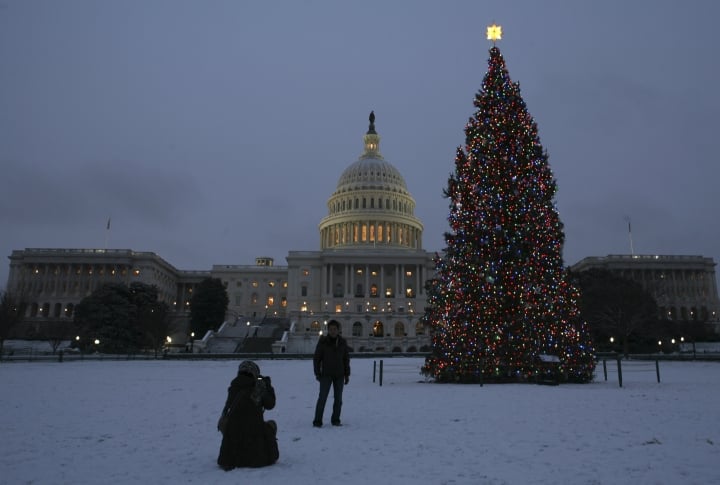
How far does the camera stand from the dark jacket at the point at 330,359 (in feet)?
42.3

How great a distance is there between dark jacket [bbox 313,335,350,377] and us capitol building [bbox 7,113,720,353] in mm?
77510

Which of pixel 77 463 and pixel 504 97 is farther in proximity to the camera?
pixel 504 97

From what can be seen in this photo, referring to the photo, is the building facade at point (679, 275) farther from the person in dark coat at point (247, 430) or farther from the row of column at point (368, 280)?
the person in dark coat at point (247, 430)

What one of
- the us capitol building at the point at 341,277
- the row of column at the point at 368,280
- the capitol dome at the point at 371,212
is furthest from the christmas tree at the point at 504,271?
the capitol dome at the point at 371,212

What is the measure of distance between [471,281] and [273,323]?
256 feet

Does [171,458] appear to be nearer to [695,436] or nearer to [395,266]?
[695,436]

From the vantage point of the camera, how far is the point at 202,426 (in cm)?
1268

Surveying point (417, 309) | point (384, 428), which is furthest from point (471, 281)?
point (417, 309)

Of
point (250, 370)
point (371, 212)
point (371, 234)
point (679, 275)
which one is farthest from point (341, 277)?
point (250, 370)

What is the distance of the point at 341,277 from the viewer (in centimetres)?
11488

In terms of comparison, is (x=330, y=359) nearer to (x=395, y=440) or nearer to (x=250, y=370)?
(x=395, y=440)

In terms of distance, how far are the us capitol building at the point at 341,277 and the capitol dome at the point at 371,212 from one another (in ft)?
0.82

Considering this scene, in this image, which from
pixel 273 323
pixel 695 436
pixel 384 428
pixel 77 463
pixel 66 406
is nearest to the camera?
pixel 77 463

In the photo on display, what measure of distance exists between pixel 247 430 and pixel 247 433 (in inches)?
1.8
